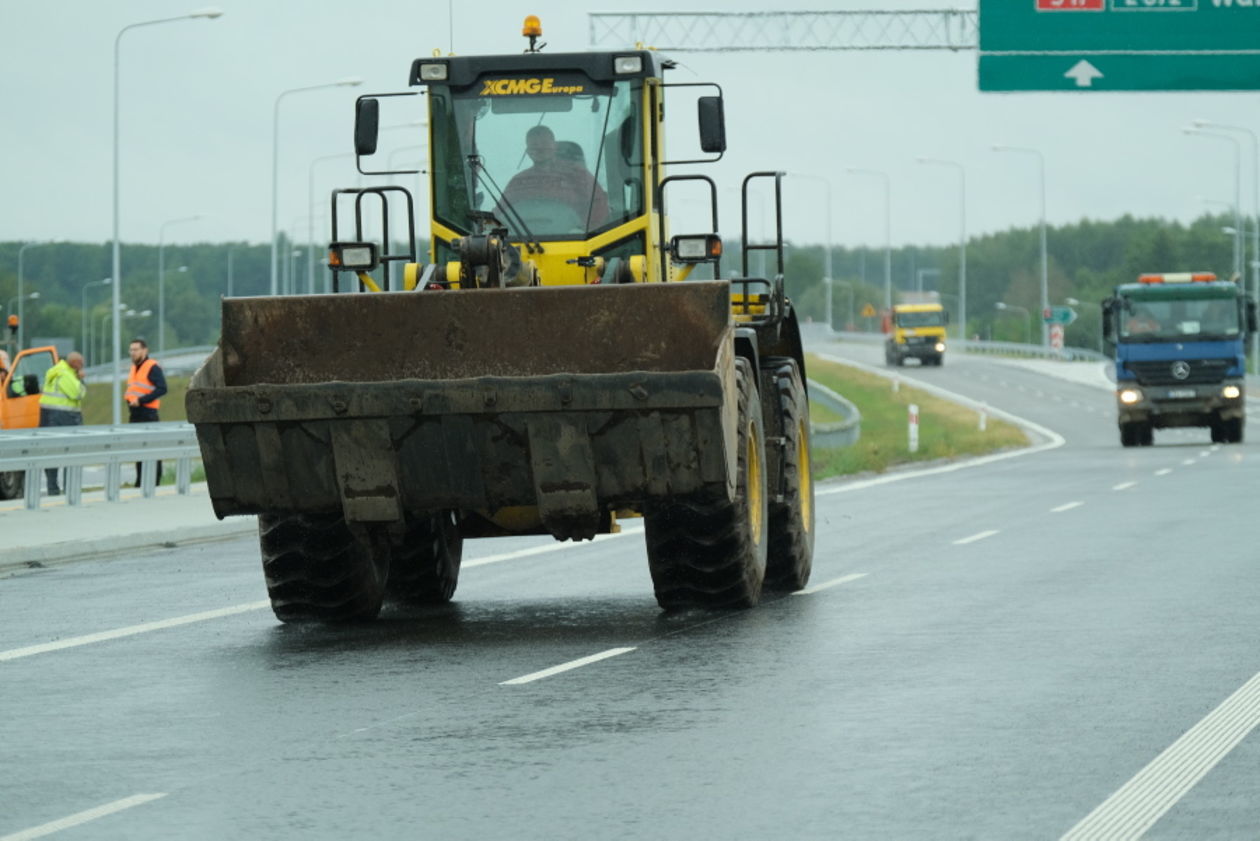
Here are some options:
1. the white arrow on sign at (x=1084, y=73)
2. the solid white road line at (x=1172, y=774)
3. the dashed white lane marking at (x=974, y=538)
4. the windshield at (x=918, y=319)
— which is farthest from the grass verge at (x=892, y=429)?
the solid white road line at (x=1172, y=774)

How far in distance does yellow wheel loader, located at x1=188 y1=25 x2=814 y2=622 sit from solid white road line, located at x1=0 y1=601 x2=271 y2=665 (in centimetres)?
77

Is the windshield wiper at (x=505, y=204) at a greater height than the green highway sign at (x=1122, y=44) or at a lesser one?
lesser

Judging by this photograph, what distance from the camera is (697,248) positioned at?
579 inches

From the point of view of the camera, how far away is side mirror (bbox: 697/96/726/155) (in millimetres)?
14508

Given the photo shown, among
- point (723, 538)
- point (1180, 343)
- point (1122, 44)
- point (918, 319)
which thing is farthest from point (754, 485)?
point (918, 319)

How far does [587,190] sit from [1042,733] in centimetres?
662

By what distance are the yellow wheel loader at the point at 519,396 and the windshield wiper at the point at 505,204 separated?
1 centimetres

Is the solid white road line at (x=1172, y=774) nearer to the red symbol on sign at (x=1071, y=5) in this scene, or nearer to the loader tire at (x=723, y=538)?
the loader tire at (x=723, y=538)

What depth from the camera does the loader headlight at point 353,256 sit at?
48.5 ft

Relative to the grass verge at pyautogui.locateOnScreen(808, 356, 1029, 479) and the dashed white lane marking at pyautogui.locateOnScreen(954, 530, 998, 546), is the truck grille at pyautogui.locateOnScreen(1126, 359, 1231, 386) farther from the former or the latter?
the dashed white lane marking at pyautogui.locateOnScreen(954, 530, 998, 546)

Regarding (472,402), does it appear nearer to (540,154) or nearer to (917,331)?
(540,154)

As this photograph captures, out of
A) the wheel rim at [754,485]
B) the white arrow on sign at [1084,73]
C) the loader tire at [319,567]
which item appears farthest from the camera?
the white arrow on sign at [1084,73]

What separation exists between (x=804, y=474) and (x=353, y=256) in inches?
140

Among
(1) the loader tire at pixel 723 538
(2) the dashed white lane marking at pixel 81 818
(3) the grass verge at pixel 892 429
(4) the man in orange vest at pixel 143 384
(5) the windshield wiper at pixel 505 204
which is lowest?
(3) the grass verge at pixel 892 429
